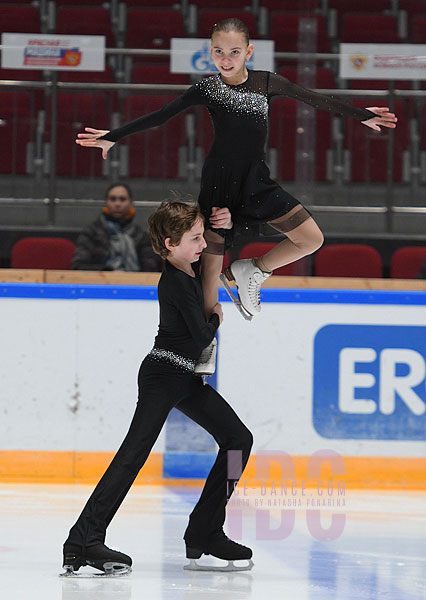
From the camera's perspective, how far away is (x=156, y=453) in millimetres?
5547

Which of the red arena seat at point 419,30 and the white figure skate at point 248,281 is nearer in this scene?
the white figure skate at point 248,281

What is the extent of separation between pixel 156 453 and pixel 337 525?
135cm

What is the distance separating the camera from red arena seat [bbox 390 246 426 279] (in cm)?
630

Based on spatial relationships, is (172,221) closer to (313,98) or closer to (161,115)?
(161,115)

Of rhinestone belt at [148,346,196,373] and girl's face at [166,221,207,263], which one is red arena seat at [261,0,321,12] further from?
rhinestone belt at [148,346,196,373]

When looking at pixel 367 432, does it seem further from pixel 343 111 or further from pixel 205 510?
pixel 343 111

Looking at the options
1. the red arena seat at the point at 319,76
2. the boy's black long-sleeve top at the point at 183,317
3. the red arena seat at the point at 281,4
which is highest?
the red arena seat at the point at 281,4

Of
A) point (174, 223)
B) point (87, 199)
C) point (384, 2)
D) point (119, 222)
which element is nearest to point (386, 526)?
point (174, 223)

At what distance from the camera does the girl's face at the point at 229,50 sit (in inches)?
131

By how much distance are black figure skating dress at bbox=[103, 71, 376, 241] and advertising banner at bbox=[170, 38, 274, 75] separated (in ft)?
8.98

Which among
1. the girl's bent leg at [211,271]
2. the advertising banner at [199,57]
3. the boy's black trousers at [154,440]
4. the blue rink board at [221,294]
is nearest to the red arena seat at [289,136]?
the advertising banner at [199,57]

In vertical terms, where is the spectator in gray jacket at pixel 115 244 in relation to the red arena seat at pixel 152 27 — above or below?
below

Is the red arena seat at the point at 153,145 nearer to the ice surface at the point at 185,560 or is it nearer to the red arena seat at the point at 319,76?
the red arena seat at the point at 319,76

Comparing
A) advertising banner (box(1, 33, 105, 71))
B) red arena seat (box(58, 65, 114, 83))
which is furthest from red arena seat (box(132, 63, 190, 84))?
advertising banner (box(1, 33, 105, 71))
